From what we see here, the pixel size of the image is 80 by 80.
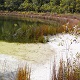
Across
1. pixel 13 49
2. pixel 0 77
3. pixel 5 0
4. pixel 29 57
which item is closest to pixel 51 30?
pixel 13 49

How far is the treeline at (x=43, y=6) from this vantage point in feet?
140

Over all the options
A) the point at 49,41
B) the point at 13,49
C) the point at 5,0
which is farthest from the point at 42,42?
the point at 5,0

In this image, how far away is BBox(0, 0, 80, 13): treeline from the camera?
42.8m

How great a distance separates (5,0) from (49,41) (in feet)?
142

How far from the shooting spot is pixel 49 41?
1341cm

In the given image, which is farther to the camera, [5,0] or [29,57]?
[5,0]

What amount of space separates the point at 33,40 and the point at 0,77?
262 inches

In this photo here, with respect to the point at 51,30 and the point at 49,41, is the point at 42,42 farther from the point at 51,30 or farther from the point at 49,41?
the point at 51,30

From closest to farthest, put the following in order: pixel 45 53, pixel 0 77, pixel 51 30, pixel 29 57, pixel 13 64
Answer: pixel 0 77 < pixel 13 64 < pixel 29 57 < pixel 45 53 < pixel 51 30

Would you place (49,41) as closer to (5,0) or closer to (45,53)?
(45,53)

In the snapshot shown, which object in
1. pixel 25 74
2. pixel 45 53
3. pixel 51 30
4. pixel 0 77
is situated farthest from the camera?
pixel 51 30

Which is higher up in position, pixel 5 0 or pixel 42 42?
pixel 5 0

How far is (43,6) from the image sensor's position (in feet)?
160

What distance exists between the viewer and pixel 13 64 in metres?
8.13
